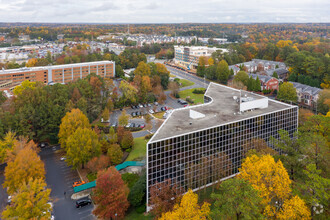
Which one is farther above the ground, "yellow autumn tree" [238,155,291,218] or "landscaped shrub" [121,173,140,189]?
"yellow autumn tree" [238,155,291,218]

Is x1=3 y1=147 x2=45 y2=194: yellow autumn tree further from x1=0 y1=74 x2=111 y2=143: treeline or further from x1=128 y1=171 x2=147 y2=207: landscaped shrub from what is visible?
x1=0 y1=74 x2=111 y2=143: treeline

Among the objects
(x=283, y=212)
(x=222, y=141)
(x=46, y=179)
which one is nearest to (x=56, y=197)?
(x=46, y=179)

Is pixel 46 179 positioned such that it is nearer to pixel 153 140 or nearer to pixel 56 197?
pixel 56 197

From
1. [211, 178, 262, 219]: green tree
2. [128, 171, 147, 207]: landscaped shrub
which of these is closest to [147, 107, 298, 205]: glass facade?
[128, 171, 147, 207]: landscaped shrub

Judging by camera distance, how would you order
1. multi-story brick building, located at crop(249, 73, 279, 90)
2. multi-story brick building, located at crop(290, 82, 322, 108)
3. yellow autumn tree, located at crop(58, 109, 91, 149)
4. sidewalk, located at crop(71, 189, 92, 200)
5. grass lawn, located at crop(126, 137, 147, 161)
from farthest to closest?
1. multi-story brick building, located at crop(249, 73, 279, 90)
2. multi-story brick building, located at crop(290, 82, 322, 108)
3. grass lawn, located at crop(126, 137, 147, 161)
4. yellow autumn tree, located at crop(58, 109, 91, 149)
5. sidewalk, located at crop(71, 189, 92, 200)

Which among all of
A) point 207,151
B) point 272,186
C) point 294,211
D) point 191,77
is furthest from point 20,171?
point 191,77

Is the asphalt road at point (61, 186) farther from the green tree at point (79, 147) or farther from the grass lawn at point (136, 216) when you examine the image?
the grass lawn at point (136, 216)
